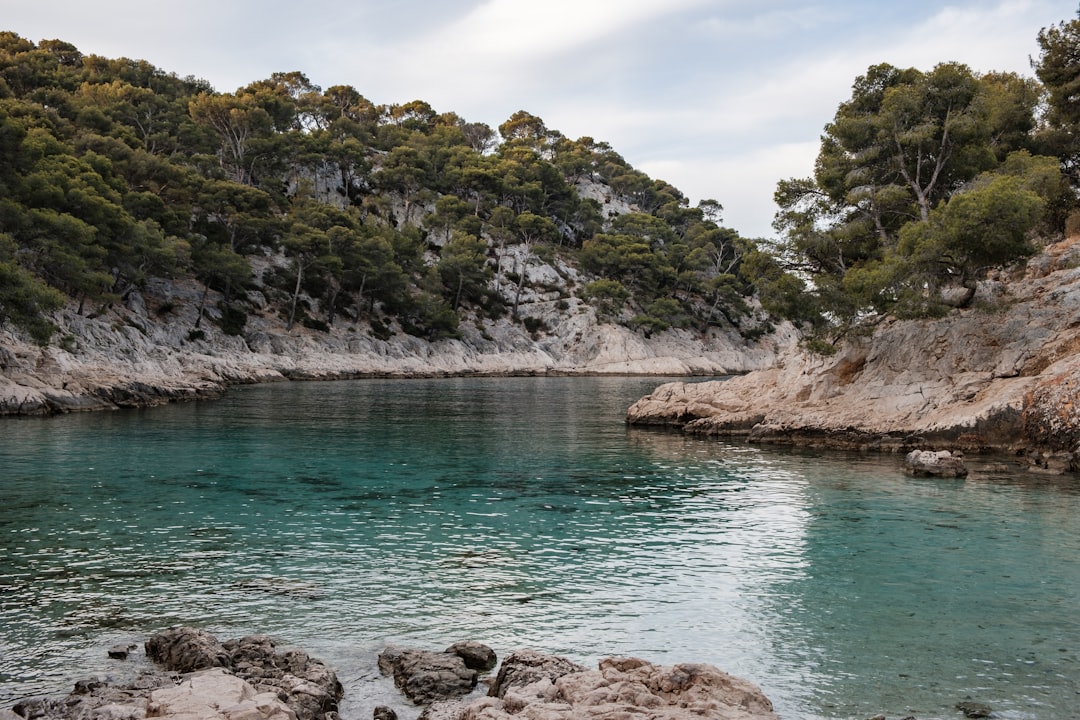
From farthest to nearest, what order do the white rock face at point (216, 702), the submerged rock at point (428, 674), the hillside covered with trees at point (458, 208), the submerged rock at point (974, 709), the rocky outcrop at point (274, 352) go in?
the rocky outcrop at point (274, 352) → the hillside covered with trees at point (458, 208) → the submerged rock at point (428, 674) → the submerged rock at point (974, 709) → the white rock face at point (216, 702)

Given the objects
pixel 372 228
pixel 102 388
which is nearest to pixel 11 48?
pixel 372 228

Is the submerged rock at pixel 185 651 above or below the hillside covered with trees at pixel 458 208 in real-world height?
below

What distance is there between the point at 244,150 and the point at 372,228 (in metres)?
20.6

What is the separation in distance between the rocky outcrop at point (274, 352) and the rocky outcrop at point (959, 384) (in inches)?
1389

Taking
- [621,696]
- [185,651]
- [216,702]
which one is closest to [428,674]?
[216,702]

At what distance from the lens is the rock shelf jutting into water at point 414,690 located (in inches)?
246

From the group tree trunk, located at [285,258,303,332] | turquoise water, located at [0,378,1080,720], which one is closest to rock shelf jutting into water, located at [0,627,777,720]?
turquoise water, located at [0,378,1080,720]

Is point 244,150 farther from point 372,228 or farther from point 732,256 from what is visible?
point 732,256

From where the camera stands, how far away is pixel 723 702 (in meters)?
6.61

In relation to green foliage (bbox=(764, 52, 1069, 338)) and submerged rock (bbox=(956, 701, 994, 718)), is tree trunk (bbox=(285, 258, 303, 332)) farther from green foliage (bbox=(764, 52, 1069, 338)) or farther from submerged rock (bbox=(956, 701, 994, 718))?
submerged rock (bbox=(956, 701, 994, 718))

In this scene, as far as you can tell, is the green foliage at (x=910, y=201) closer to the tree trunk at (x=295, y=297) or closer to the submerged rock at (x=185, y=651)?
the submerged rock at (x=185, y=651)

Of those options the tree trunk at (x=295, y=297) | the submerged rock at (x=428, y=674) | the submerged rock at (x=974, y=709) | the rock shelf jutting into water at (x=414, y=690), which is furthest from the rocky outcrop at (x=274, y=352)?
the submerged rock at (x=974, y=709)

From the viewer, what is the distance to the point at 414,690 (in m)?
7.98

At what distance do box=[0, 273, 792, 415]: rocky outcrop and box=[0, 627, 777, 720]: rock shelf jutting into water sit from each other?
3714cm
